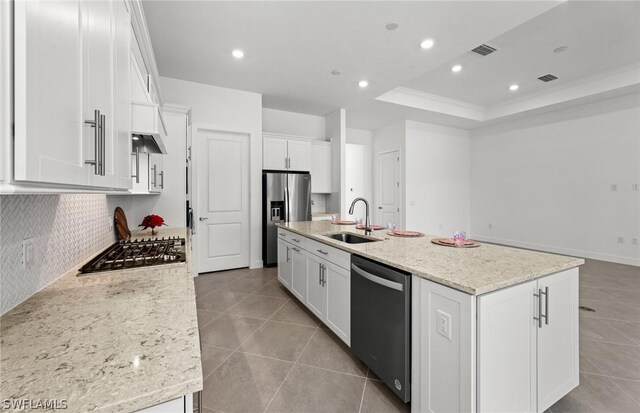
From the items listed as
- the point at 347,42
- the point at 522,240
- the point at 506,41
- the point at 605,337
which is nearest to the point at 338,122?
the point at 347,42

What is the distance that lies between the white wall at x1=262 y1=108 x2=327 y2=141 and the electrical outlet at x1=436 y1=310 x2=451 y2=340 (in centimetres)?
469

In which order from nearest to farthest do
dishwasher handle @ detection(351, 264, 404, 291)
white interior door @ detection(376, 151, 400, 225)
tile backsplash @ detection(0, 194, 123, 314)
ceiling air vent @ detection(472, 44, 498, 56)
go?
tile backsplash @ detection(0, 194, 123, 314) → dishwasher handle @ detection(351, 264, 404, 291) → ceiling air vent @ detection(472, 44, 498, 56) → white interior door @ detection(376, 151, 400, 225)

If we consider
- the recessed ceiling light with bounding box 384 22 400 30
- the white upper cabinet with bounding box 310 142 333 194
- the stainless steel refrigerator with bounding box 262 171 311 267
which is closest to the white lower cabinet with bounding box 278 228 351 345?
the stainless steel refrigerator with bounding box 262 171 311 267

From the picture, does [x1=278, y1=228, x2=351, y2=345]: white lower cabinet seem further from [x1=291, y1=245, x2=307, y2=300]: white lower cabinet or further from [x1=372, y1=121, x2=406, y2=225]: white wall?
[x1=372, y1=121, x2=406, y2=225]: white wall

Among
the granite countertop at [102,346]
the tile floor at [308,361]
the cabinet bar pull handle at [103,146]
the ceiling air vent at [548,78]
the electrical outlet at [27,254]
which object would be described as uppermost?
the ceiling air vent at [548,78]

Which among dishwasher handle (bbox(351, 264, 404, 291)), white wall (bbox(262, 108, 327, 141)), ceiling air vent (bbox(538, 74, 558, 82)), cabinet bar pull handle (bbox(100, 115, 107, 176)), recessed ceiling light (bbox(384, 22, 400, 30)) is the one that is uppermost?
ceiling air vent (bbox(538, 74, 558, 82))

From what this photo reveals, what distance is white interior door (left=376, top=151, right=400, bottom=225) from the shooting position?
6.22 meters

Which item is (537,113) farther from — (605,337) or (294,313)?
(294,313)

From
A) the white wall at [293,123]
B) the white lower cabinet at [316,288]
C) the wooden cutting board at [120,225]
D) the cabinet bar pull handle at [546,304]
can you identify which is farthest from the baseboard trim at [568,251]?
the wooden cutting board at [120,225]

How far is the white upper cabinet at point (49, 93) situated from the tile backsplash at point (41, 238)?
56cm

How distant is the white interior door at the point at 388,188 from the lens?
6221 mm

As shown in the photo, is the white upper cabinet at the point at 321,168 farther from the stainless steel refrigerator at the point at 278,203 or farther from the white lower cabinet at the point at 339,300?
the white lower cabinet at the point at 339,300

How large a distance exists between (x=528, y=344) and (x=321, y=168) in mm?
4324

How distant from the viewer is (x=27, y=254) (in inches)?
41.3
